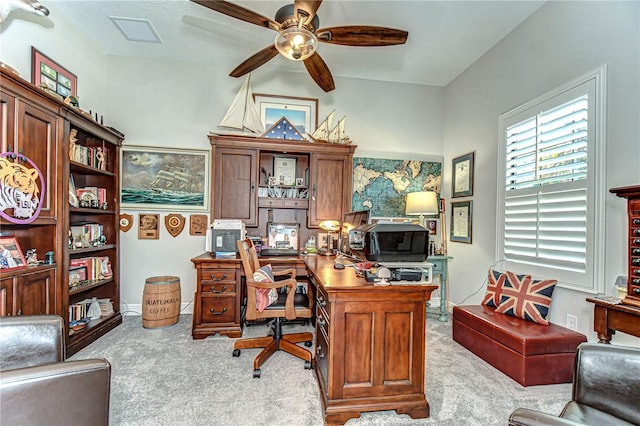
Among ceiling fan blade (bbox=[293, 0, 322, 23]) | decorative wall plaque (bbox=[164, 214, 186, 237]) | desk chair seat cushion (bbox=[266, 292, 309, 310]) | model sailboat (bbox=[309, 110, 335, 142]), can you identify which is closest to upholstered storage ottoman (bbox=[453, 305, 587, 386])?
desk chair seat cushion (bbox=[266, 292, 309, 310])

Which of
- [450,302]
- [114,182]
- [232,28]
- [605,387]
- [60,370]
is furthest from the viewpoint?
[450,302]

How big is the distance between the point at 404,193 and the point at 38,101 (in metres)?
3.87

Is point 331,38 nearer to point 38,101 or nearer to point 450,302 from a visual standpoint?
point 38,101

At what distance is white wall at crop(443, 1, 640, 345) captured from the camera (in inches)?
81.0

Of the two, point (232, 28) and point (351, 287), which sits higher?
point (232, 28)

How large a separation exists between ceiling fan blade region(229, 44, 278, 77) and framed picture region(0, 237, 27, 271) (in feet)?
7.18

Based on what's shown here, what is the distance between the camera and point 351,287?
68.4 inches

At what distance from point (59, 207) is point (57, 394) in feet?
6.46

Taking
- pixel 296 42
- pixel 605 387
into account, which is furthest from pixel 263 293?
pixel 605 387

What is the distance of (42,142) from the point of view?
229 cm

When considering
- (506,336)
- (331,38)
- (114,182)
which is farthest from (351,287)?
(114,182)

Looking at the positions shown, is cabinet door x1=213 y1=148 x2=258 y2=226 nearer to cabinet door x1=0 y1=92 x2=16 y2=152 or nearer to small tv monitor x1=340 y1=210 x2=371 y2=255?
small tv monitor x1=340 y1=210 x2=371 y2=255

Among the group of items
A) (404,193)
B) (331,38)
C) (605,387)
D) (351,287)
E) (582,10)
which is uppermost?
(582,10)

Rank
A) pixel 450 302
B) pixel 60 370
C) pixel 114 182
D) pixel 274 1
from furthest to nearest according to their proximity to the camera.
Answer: pixel 450 302, pixel 114 182, pixel 274 1, pixel 60 370
